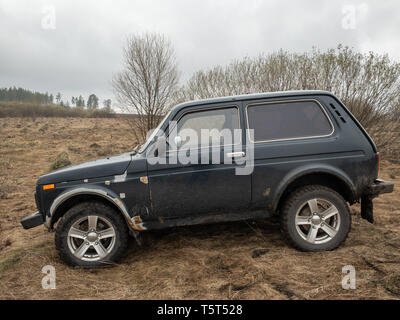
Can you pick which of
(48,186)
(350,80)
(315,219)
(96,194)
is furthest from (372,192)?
(350,80)

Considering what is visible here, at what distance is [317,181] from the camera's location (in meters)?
3.29

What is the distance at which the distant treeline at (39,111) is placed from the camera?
31969mm

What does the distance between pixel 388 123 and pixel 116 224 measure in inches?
402

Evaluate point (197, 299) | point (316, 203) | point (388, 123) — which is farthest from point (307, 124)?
point (388, 123)

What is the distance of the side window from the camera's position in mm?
3146

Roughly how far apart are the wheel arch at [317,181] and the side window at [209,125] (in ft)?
2.72

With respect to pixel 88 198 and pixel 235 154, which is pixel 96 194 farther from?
Answer: pixel 235 154

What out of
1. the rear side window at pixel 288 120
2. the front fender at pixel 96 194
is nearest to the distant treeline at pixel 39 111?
the front fender at pixel 96 194

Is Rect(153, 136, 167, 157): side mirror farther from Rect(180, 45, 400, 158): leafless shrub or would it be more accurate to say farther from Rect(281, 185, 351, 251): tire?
Rect(180, 45, 400, 158): leafless shrub

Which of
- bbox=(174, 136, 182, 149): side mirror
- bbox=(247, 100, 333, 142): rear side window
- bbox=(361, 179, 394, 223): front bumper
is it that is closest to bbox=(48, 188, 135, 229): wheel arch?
bbox=(174, 136, 182, 149): side mirror

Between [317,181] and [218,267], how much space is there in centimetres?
165

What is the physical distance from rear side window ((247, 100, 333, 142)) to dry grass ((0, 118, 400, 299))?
1.43 metres

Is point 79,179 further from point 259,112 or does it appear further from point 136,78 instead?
point 136,78

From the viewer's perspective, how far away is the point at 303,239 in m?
3.11
